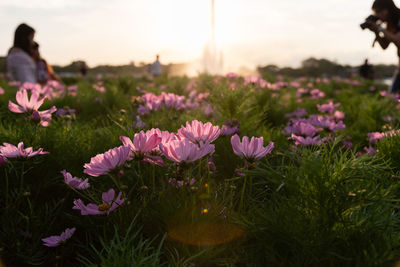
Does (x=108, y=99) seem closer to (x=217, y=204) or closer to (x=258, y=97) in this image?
(x=258, y=97)

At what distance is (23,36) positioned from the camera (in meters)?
6.50

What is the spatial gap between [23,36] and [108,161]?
6.60 meters

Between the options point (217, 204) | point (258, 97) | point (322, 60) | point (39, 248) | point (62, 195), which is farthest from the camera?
point (322, 60)

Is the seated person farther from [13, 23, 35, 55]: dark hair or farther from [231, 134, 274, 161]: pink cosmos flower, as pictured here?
[231, 134, 274, 161]: pink cosmos flower

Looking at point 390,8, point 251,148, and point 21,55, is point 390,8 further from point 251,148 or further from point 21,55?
point 21,55

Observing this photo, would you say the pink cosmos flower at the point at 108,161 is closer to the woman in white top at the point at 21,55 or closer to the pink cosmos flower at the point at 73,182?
the pink cosmos flower at the point at 73,182

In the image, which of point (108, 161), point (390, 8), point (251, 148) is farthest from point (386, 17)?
point (108, 161)

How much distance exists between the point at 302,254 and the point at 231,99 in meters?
1.64

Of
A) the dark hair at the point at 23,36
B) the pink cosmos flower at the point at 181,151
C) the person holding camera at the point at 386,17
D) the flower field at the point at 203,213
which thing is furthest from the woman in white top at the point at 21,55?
the pink cosmos flower at the point at 181,151

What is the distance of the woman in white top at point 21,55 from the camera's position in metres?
6.47

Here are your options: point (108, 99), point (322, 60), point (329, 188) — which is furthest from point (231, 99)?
point (322, 60)

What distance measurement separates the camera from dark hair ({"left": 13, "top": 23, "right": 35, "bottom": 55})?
645 cm

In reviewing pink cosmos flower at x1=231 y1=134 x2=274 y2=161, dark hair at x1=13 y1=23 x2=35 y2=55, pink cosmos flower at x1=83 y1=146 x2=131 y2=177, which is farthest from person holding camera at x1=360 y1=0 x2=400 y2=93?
dark hair at x1=13 y1=23 x2=35 y2=55

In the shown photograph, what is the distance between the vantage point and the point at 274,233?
3.73 ft
